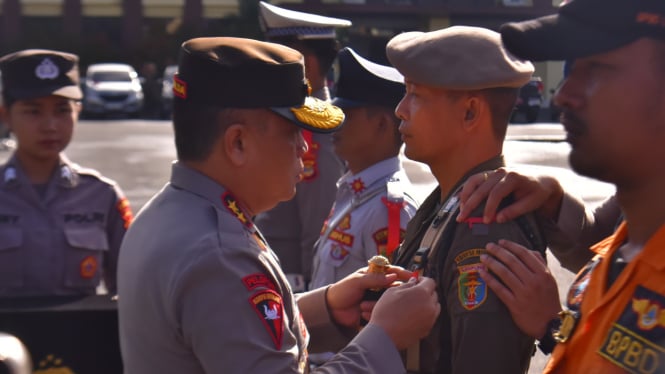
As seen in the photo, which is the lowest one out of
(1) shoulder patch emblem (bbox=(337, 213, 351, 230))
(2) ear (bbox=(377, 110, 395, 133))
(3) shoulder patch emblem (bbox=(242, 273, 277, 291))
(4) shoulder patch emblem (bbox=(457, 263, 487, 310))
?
(1) shoulder patch emblem (bbox=(337, 213, 351, 230))

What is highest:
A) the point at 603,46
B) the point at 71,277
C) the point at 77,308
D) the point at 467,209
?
the point at 603,46

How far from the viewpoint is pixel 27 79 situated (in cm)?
442

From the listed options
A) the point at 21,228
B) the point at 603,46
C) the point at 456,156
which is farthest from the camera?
the point at 21,228

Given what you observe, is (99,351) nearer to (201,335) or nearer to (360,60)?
(201,335)

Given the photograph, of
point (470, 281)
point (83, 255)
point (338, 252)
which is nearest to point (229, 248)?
point (470, 281)

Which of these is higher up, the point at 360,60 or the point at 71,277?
the point at 360,60

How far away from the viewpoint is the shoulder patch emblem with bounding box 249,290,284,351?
2.42 metres

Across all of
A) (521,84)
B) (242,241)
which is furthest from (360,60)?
(242,241)

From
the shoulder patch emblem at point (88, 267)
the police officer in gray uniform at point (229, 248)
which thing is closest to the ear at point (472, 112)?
the police officer in gray uniform at point (229, 248)

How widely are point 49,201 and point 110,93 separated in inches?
1143

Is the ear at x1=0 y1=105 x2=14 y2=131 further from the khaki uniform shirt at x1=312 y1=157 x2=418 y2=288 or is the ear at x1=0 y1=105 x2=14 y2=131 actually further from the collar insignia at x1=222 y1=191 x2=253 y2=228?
the collar insignia at x1=222 y1=191 x2=253 y2=228

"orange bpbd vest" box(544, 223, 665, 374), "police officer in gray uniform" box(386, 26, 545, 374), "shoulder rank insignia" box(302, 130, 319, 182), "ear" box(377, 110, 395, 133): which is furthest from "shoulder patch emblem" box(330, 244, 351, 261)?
"orange bpbd vest" box(544, 223, 665, 374)

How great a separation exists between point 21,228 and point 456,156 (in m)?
2.09

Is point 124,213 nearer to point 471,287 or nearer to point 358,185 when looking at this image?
point 358,185
